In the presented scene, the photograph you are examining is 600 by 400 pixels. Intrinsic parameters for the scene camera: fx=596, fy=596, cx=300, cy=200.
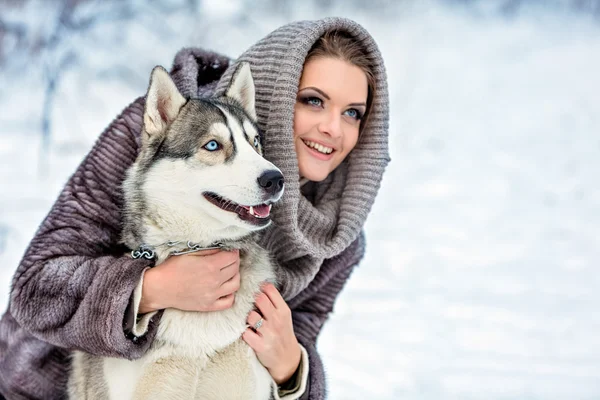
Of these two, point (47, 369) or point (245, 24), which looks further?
point (245, 24)

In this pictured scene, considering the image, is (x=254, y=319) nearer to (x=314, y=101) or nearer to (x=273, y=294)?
(x=273, y=294)

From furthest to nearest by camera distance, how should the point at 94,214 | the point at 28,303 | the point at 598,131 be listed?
the point at 598,131 < the point at 94,214 < the point at 28,303

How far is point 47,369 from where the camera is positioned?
178cm

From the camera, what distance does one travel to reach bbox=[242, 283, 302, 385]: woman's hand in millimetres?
1530

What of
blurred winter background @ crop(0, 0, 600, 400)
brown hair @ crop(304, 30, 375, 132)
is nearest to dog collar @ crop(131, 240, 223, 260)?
brown hair @ crop(304, 30, 375, 132)

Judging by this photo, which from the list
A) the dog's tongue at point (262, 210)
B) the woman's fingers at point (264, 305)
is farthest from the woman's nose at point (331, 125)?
the woman's fingers at point (264, 305)

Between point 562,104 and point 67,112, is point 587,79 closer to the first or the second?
point 562,104

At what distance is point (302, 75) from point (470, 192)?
2815 mm

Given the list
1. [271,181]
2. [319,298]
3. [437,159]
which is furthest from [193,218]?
[437,159]

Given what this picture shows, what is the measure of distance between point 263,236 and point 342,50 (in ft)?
1.93

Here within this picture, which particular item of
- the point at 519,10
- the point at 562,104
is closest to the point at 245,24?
the point at 519,10

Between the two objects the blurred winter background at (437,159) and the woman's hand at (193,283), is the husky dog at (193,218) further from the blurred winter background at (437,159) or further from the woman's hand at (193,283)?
the blurred winter background at (437,159)

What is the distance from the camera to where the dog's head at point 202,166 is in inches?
53.7

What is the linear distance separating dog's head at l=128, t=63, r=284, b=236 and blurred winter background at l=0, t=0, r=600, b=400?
4.50ft
